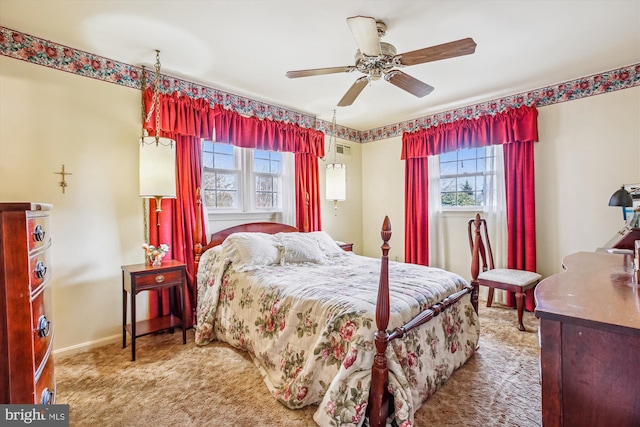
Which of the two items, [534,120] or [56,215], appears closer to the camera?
[56,215]

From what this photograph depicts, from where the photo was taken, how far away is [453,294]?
226cm

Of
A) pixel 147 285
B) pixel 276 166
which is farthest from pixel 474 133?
pixel 147 285

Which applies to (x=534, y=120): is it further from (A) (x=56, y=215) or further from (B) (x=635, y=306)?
(A) (x=56, y=215)

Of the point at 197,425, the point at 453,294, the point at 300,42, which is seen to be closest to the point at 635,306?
the point at 453,294

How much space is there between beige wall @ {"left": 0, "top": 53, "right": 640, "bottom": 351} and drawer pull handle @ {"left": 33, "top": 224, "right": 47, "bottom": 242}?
5.60 feet

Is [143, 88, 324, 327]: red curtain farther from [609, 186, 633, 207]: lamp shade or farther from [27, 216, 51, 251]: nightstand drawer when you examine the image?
[609, 186, 633, 207]: lamp shade

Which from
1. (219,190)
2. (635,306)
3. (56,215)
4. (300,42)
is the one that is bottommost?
(635,306)

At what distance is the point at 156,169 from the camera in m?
2.68

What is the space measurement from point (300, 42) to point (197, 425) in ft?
9.02

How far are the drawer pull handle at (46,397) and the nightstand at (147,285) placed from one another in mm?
1190

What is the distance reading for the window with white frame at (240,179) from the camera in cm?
348

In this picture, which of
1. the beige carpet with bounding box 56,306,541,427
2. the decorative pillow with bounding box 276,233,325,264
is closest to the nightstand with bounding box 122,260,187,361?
the beige carpet with bounding box 56,306,541,427

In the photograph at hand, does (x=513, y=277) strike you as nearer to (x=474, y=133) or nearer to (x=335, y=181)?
(x=474, y=133)

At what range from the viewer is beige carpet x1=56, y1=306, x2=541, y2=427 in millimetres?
1736
